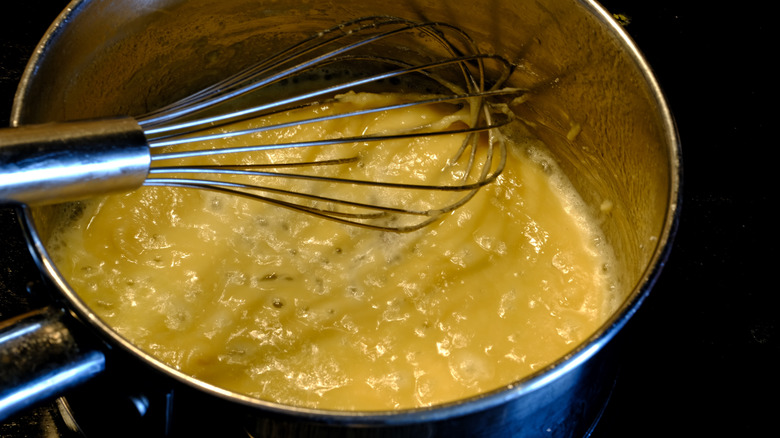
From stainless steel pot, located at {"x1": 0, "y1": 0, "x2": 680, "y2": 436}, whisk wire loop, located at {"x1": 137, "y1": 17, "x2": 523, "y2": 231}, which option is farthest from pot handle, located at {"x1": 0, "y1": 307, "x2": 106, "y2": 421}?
whisk wire loop, located at {"x1": 137, "y1": 17, "x2": 523, "y2": 231}

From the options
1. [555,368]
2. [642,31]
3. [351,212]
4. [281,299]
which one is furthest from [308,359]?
[642,31]

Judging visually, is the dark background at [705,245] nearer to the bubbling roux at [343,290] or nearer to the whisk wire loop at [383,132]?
the bubbling roux at [343,290]

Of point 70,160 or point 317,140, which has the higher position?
point 70,160

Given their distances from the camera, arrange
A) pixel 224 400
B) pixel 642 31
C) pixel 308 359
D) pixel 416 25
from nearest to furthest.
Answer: pixel 224 400
pixel 308 359
pixel 416 25
pixel 642 31

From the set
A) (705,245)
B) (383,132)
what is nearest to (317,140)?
(383,132)

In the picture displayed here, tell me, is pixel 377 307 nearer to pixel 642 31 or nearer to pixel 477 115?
pixel 477 115

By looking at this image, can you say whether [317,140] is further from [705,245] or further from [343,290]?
[705,245]
